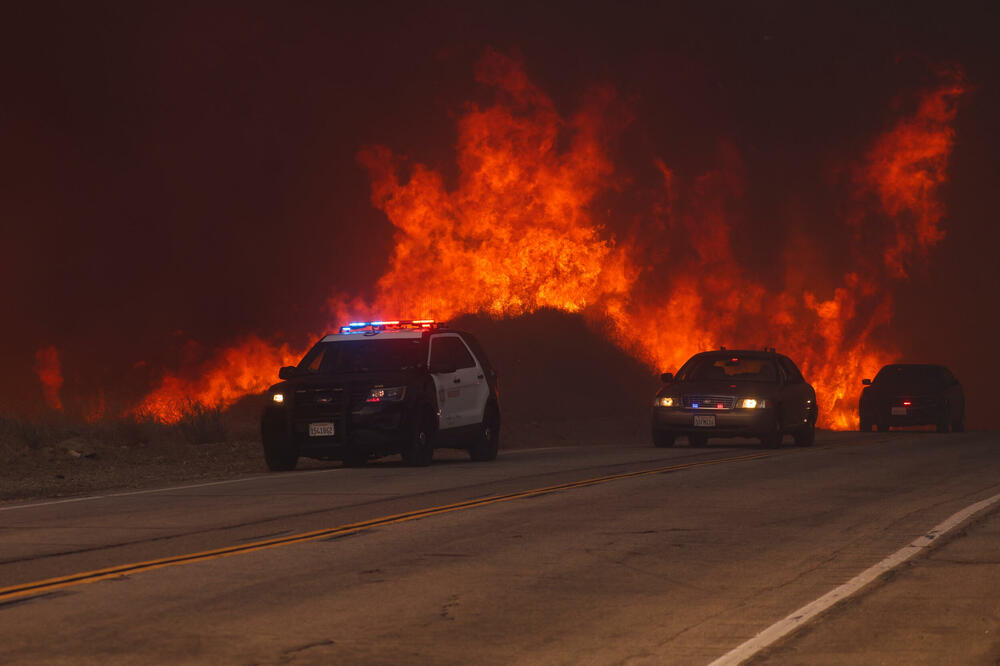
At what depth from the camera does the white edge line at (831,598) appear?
24.5 ft

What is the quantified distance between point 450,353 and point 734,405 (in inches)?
222

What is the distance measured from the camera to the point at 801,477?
18.4 meters

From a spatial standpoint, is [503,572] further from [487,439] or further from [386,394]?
[487,439]

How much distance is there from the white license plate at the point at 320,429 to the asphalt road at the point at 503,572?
233 cm

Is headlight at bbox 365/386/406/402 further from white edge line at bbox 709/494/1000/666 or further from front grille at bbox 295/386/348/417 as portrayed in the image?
white edge line at bbox 709/494/1000/666

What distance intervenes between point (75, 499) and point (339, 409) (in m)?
4.92

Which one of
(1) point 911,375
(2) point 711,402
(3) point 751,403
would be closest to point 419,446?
(2) point 711,402

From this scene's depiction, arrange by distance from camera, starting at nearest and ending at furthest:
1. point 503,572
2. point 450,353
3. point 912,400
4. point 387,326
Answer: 1. point 503,572
2. point 387,326
3. point 450,353
4. point 912,400

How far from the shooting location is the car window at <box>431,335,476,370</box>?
21.6 meters

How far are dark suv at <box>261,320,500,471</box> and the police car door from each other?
0.05 ft

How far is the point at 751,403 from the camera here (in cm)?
2500

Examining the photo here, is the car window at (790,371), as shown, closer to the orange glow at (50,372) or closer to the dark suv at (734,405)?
the dark suv at (734,405)

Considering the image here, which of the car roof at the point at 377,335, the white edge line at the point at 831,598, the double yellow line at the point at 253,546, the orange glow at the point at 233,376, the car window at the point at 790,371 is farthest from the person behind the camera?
the orange glow at the point at 233,376

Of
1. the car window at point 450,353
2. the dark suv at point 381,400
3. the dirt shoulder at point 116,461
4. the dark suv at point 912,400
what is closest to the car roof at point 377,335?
the dark suv at point 381,400
